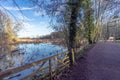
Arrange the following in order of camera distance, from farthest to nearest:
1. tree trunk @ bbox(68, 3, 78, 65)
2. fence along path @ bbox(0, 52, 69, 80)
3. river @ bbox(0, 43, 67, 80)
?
A: river @ bbox(0, 43, 67, 80) → tree trunk @ bbox(68, 3, 78, 65) → fence along path @ bbox(0, 52, 69, 80)

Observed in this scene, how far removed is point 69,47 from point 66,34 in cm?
106

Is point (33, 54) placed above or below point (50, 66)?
below

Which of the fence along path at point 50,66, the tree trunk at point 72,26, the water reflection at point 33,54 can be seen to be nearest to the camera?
the fence along path at point 50,66

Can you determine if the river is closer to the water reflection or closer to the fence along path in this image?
the water reflection

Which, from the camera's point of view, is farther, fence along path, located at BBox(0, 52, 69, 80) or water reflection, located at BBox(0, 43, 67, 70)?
water reflection, located at BBox(0, 43, 67, 70)

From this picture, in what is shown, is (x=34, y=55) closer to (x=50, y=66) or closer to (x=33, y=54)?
(x=33, y=54)

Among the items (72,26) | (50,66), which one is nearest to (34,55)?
(72,26)

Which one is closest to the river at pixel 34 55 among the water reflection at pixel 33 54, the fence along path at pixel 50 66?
the water reflection at pixel 33 54

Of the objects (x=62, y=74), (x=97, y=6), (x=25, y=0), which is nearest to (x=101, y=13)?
(x=97, y=6)

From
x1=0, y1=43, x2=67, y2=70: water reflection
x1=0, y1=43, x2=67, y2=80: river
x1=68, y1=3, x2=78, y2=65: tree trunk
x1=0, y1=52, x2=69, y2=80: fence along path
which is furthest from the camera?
x1=0, y1=43, x2=67, y2=70: water reflection

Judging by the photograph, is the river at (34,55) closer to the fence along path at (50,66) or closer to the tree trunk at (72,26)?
the tree trunk at (72,26)

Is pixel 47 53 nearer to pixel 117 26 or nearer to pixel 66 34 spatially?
pixel 66 34

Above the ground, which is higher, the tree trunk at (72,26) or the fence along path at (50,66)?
the tree trunk at (72,26)

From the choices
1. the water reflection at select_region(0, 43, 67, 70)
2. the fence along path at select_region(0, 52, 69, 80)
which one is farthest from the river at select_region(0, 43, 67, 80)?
the fence along path at select_region(0, 52, 69, 80)
